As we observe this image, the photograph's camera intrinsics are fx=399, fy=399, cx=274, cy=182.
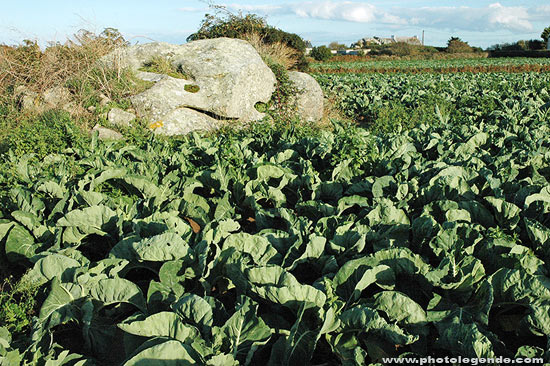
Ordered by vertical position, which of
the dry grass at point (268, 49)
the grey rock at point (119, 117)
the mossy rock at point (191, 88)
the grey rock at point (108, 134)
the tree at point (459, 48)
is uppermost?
the tree at point (459, 48)

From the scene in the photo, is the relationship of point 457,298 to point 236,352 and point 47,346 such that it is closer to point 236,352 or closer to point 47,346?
point 236,352

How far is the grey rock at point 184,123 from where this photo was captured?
8.09 meters

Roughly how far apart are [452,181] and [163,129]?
591cm

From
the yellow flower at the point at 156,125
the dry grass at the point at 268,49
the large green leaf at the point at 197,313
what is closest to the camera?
the large green leaf at the point at 197,313

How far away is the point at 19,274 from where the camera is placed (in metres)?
3.52

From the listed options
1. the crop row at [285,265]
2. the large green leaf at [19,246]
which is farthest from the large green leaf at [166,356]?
the large green leaf at [19,246]

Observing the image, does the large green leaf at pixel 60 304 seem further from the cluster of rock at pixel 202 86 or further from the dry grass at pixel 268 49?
the dry grass at pixel 268 49

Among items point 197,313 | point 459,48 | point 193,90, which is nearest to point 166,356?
point 197,313

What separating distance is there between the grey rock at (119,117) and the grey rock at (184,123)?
22.4 inches

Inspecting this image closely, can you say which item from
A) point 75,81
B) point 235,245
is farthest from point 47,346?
point 75,81

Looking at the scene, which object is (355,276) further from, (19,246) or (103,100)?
(103,100)

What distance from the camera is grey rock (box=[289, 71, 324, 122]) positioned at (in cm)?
1020

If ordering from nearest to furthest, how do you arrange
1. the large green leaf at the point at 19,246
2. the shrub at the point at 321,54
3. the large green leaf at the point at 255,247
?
the large green leaf at the point at 255,247, the large green leaf at the point at 19,246, the shrub at the point at 321,54

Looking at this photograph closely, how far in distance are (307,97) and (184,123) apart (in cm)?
354
